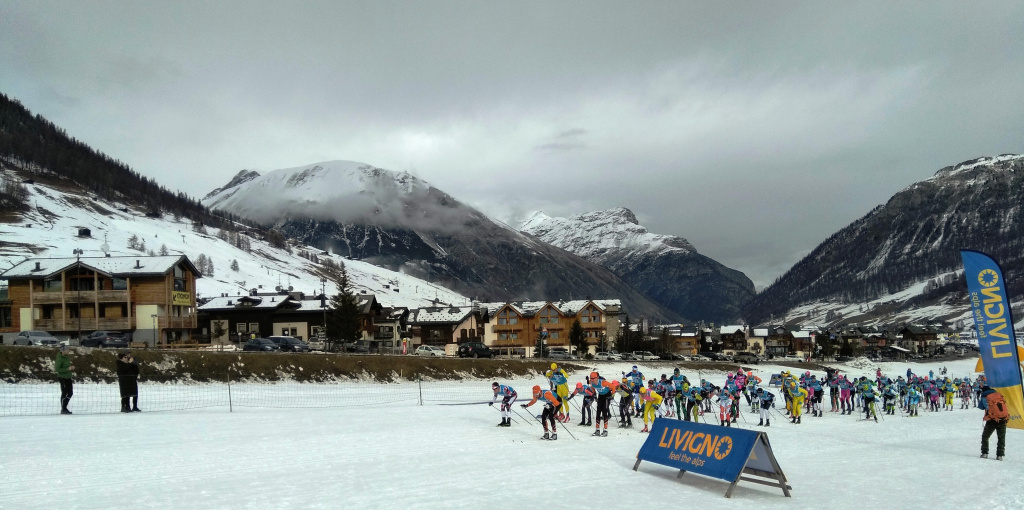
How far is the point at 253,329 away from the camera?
90500 mm

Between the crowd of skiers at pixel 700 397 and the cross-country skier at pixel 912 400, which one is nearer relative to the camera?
the crowd of skiers at pixel 700 397

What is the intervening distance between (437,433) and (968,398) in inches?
1504

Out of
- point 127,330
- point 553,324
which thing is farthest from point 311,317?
point 553,324

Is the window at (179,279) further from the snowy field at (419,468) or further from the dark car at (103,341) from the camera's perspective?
the snowy field at (419,468)

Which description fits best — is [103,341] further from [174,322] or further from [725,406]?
[725,406]


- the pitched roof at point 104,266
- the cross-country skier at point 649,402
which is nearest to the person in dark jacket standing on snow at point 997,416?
the cross-country skier at point 649,402

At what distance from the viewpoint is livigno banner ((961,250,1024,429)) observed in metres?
22.8

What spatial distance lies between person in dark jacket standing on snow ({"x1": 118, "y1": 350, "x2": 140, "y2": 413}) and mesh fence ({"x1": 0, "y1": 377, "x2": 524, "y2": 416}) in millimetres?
1294

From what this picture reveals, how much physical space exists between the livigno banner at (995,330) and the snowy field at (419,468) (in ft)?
5.87

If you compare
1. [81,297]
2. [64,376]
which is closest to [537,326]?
[81,297]

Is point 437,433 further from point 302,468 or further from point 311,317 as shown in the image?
point 311,317

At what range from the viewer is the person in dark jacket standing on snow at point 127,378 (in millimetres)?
25641

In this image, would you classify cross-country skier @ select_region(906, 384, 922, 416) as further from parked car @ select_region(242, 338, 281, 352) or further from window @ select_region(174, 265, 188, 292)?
window @ select_region(174, 265, 188, 292)

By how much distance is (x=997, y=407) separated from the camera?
19266 mm
